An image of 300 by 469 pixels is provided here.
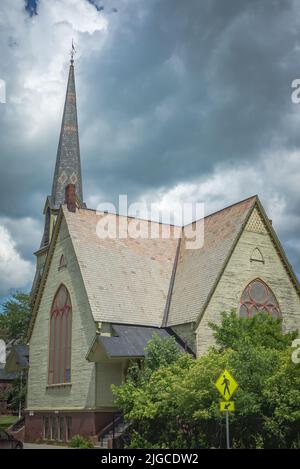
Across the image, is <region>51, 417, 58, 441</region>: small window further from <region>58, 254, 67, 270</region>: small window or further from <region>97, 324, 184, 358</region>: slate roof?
<region>58, 254, 67, 270</region>: small window

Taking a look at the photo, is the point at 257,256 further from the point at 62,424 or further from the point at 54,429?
the point at 54,429

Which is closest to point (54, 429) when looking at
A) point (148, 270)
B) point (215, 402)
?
point (148, 270)

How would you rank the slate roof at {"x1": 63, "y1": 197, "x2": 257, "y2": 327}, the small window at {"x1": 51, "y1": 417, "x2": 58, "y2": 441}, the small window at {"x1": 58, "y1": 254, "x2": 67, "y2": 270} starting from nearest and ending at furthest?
the slate roof at {"x1": 63, "y1": 197, "x2": 257, "y2": 327}, the small window at {"x1": 51, "y1": 417, "x2": 58, "y2": 441}, the small window at {"x1": 58, "y1": 254, "x2": 67, "y2": 270}

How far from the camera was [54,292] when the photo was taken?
34.7 metres

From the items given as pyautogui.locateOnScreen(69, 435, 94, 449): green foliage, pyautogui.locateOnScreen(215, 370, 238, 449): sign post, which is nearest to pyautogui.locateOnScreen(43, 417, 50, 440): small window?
pyautogui.locateOnScreen(69, 435, 94, 449): green foliage

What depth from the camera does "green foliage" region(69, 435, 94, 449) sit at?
2659cm

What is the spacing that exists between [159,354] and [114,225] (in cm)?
1169

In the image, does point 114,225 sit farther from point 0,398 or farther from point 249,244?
point 0,398

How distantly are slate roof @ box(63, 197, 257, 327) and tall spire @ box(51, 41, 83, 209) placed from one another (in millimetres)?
31477

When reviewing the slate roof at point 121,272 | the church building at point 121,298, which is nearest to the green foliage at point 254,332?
the church building at point 121,298

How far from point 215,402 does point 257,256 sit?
45.8ft

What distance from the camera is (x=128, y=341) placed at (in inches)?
1110

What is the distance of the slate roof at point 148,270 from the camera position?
1208 inches

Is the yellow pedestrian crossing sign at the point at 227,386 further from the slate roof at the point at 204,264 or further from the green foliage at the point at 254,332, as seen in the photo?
the slate roof at the point at 204,264
